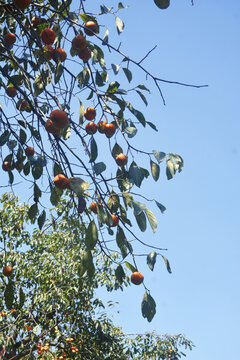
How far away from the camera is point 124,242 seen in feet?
5.31

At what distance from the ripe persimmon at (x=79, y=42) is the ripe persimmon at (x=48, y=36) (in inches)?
4.0

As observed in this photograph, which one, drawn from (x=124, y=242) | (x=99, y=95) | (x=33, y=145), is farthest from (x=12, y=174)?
(x=124, y=242)

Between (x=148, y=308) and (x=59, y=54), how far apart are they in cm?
111

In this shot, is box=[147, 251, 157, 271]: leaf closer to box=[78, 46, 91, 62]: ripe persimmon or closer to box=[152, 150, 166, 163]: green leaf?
box=[152, 150, 166, 163]: green leaf

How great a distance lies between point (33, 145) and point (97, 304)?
431 cm

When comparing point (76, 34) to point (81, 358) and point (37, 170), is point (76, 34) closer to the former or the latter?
point (37, 170)

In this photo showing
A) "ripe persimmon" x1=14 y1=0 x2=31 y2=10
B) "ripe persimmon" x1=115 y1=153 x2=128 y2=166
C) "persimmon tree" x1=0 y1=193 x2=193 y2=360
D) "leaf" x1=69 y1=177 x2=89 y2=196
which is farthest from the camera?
"persimmon tree" x1=0 y1=193 x2=193 y2=360

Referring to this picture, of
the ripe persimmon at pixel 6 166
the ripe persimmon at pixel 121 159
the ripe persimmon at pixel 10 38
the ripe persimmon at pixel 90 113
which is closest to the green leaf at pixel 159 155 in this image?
the ripe persimmon at pixel 121 159

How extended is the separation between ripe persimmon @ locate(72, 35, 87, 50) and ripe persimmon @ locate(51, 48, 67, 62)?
0.08 m

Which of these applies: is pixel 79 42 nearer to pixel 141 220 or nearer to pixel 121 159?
pixel 121 159

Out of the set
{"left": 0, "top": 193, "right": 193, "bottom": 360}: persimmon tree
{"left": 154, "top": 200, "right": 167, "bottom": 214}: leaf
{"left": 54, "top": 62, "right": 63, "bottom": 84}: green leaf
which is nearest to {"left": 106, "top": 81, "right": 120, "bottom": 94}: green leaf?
{"left": 54, "top": 62, "right": 63, "bottom": 84}: green leaf

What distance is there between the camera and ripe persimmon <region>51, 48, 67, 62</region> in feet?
6.04

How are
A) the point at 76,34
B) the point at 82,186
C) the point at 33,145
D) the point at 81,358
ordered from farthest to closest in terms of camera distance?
the point at 81,358, the point at 33,145, the point at 76,34, the point at 82,186

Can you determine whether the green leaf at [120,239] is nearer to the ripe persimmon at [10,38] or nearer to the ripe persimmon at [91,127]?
the ripe persimmon at [91,127]
